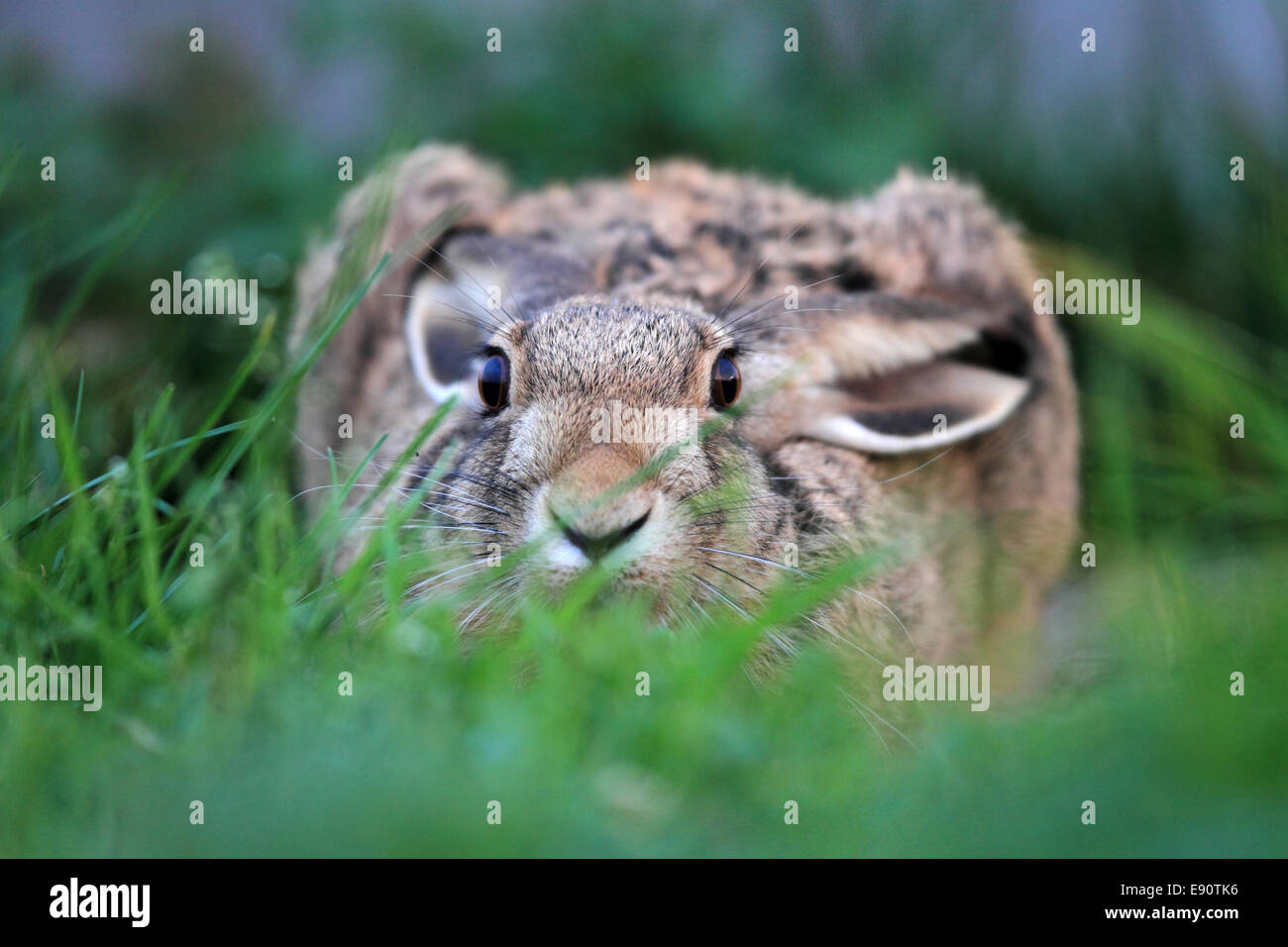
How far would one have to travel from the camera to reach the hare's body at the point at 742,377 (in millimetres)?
4055

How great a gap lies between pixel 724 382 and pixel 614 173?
2.87 meters

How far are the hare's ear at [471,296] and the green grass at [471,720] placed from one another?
62 centimetres

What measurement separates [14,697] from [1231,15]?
640cm

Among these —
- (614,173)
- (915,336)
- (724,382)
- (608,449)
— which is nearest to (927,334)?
(915,336)

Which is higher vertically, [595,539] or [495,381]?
[495,381]

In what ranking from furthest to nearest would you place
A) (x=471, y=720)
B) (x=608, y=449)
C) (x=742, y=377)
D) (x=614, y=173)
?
(x=614, y=173), (x=742, y=377), (x=608, y=449), (x=471, y=720)

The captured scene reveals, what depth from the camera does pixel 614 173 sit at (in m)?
6.97

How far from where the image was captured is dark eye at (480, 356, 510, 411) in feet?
14.5

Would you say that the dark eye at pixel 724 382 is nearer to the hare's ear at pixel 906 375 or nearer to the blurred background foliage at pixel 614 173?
the hare's ear at pixel 906 375

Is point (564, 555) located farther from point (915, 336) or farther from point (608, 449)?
point (915, 336)

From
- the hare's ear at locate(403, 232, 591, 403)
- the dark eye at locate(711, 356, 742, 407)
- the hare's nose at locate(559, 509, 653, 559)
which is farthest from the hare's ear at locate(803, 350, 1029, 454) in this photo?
the hare's nose at locate(559, 509, 653, 559)

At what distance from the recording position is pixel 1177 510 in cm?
577

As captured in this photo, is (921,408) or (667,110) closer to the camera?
(921,408)
